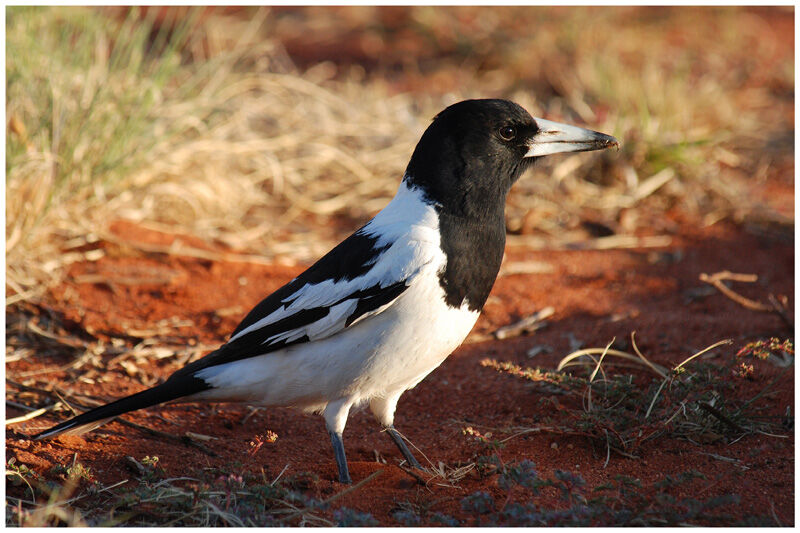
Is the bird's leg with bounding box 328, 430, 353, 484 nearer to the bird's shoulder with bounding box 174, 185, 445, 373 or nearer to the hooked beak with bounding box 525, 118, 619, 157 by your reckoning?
the bird's shoulder with bounding box 174, 185, 445, 373

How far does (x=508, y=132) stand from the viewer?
330cm

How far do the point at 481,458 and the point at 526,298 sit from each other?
2.23 m

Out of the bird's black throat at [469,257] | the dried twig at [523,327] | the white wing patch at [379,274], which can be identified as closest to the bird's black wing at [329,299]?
the white wing patch at [379,274]

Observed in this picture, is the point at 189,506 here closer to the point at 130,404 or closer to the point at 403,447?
the point at 130,404

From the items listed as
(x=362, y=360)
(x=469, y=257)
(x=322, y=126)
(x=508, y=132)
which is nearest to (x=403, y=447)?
(x=362, y=360)

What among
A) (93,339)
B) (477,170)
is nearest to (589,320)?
(477,170)

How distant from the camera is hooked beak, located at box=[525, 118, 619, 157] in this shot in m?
3.36

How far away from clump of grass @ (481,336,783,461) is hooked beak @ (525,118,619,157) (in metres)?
0.82

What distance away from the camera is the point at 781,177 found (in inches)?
270

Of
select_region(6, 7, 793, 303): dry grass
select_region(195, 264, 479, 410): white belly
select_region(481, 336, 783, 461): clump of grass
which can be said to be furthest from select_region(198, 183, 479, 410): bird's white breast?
select_region(6, 7, 793, 303): dry grass

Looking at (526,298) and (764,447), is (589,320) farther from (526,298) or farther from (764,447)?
(764,447)

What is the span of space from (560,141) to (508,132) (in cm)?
22

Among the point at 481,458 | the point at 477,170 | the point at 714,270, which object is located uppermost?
the point at 477,170

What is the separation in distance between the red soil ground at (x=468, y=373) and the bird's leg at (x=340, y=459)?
0.25 ft
